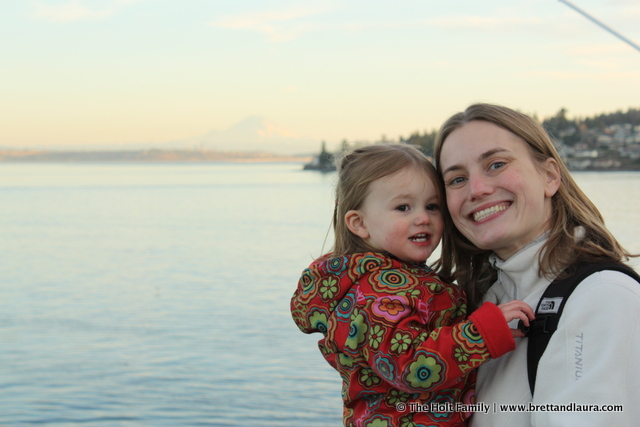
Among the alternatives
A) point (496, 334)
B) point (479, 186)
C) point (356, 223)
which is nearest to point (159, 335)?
point (356, 223)

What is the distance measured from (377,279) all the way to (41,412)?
9.14 meters

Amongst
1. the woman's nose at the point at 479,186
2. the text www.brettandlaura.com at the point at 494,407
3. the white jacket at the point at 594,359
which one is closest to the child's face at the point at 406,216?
the woman's nose at the point at 479,186

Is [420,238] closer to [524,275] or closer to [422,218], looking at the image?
[422,218]

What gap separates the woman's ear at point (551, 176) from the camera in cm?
241

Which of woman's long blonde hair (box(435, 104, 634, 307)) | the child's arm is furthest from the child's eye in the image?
the child's arm

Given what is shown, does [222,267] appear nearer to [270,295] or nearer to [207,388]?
[270,295]

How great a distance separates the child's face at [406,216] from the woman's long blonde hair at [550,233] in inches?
3.8

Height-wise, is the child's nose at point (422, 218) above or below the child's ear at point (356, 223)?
above

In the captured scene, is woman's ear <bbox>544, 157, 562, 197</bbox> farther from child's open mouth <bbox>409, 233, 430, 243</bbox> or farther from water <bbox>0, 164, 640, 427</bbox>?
water <bbox>0, 164, 640, 427</bbox>

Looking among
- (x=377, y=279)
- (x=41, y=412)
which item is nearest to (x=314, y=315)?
(x=377, y=279)

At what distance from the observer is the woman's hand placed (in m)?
2.11

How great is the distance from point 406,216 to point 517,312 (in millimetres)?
609

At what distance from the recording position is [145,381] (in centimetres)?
1134

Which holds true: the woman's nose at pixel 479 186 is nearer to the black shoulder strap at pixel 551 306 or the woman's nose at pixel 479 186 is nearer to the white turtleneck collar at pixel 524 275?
the white turtleneck collar at pixel 524 275
